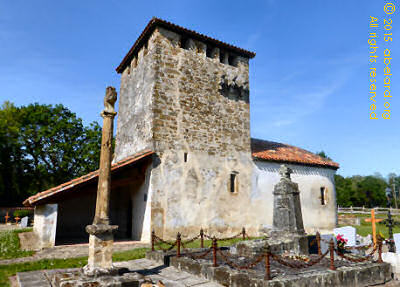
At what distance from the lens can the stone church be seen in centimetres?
1207

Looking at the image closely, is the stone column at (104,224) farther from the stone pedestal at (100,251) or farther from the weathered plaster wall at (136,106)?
the weathered plaster wall at (136,106)

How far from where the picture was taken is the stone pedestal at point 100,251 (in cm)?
543

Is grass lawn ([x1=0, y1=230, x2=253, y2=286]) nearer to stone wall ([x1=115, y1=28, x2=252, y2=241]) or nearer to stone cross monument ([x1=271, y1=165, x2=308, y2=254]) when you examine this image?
stone wall ([x1=115, y1=28, x2=252, y2=241])

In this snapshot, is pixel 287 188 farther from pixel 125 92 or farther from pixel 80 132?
pixel 80 132

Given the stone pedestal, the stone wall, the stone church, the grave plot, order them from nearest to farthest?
the grave plot → the stone pedestal → the stone church → the stone wall

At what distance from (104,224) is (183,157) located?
736 cm

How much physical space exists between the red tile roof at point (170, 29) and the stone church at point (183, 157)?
5cm

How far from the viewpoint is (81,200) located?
13875 mm

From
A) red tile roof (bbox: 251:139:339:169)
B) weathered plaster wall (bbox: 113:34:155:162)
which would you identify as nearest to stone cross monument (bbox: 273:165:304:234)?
weathered plaster wall (bbox: 113:34:155:162)

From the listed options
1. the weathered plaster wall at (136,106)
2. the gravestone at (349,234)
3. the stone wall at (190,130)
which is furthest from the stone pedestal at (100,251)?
the gravestone at (349,234)

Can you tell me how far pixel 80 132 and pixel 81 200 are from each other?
15.0 m

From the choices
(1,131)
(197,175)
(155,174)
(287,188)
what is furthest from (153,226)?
(1,131)

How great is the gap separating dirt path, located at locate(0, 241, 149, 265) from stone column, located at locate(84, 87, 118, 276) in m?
3.99

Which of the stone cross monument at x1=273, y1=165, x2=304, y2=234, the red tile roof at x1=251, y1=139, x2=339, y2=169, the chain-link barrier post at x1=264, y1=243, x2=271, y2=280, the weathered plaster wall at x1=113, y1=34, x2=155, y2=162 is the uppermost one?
the weathered plaster wall at x1=113, y1=34, x2=155, y2=162
